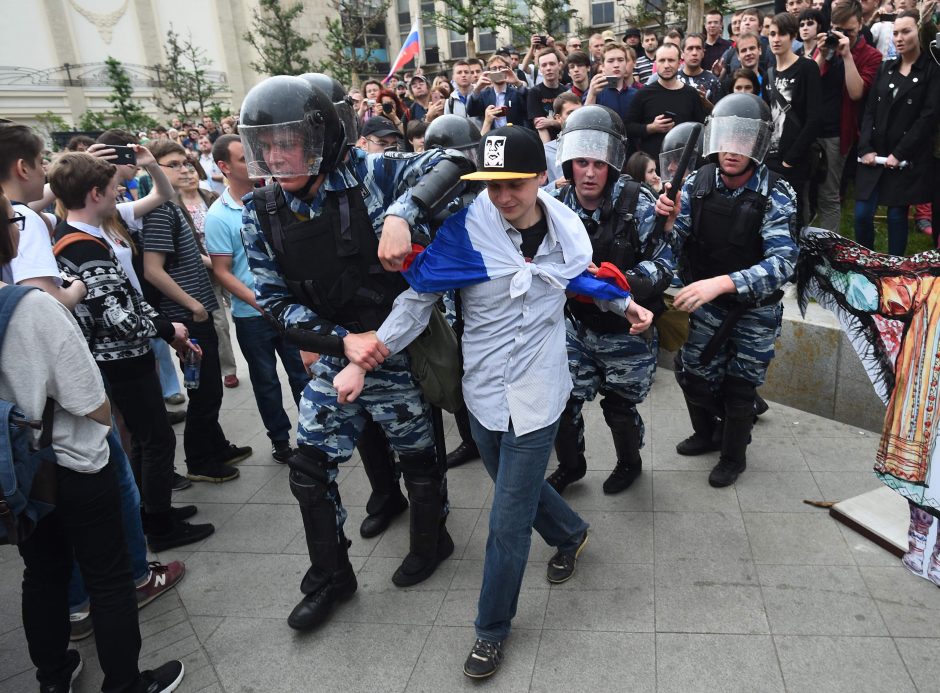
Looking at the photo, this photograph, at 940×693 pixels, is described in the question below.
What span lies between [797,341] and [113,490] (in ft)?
13.4

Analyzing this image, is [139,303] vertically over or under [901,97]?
under

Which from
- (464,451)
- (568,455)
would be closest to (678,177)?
(568,455)

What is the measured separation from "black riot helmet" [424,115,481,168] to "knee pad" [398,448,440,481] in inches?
102

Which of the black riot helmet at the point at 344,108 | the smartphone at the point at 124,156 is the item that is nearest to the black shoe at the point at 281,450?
the smartphone at the point at 124,156

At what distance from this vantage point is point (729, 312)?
359 centimetres

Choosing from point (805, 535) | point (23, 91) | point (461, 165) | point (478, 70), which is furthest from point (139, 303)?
point (23, 91)

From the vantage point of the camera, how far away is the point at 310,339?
2.80m

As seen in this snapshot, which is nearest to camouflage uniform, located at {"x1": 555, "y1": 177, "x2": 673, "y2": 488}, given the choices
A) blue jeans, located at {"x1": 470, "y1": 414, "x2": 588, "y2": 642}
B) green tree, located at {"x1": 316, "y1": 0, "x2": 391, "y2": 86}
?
blue jeans, located at {"x1": 470, "y1": 414, "x2": 588, "y2": 642}

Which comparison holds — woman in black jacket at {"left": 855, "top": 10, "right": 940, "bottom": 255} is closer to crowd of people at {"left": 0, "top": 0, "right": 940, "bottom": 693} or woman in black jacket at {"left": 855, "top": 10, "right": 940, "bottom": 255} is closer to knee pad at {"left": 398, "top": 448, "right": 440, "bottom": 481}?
crowd of people at {"left": 0, "top": 0, "right": 940, "bottom": 693}

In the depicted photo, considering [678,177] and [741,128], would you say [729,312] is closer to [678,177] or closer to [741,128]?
[678,177]

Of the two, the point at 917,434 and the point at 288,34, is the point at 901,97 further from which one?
the point at 288,34

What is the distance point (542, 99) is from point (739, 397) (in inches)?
190

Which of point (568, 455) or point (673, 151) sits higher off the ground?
point (673, 151)

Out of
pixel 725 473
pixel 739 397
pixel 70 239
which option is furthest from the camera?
pixel 725 473
